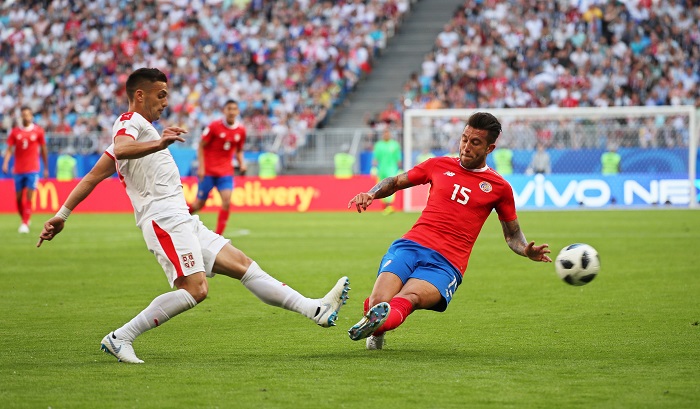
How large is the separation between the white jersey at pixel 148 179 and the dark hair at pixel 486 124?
219 cm

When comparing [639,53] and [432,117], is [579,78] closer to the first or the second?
[639,53]

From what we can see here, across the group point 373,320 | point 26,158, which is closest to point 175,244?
point 373,320

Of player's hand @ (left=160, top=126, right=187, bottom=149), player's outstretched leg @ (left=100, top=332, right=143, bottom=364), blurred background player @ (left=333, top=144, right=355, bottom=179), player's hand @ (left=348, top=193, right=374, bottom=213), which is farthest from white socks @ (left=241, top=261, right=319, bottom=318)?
blurred background player @ (left=333, top=144, right=355, bottom=179)

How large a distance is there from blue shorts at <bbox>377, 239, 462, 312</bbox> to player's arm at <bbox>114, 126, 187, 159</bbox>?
6.26ft

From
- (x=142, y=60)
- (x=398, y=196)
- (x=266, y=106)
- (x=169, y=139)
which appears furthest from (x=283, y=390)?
(x=142, y=60)

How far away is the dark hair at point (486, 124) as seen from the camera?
310 inches

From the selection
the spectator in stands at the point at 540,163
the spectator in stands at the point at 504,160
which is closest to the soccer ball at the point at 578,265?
the spectator in stands at the point at 540,163

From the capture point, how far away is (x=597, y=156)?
29.1 meters

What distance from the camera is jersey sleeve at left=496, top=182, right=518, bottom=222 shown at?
26.5ft

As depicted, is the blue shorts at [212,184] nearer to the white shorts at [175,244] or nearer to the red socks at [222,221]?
the red socks at [222,221]

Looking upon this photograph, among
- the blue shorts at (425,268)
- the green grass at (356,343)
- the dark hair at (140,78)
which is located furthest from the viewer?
the blue shorts at (425,268)

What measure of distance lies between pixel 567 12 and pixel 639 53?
3097 mm

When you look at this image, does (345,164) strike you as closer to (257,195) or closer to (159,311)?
(257,195)

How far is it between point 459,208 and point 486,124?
2.22 feet
